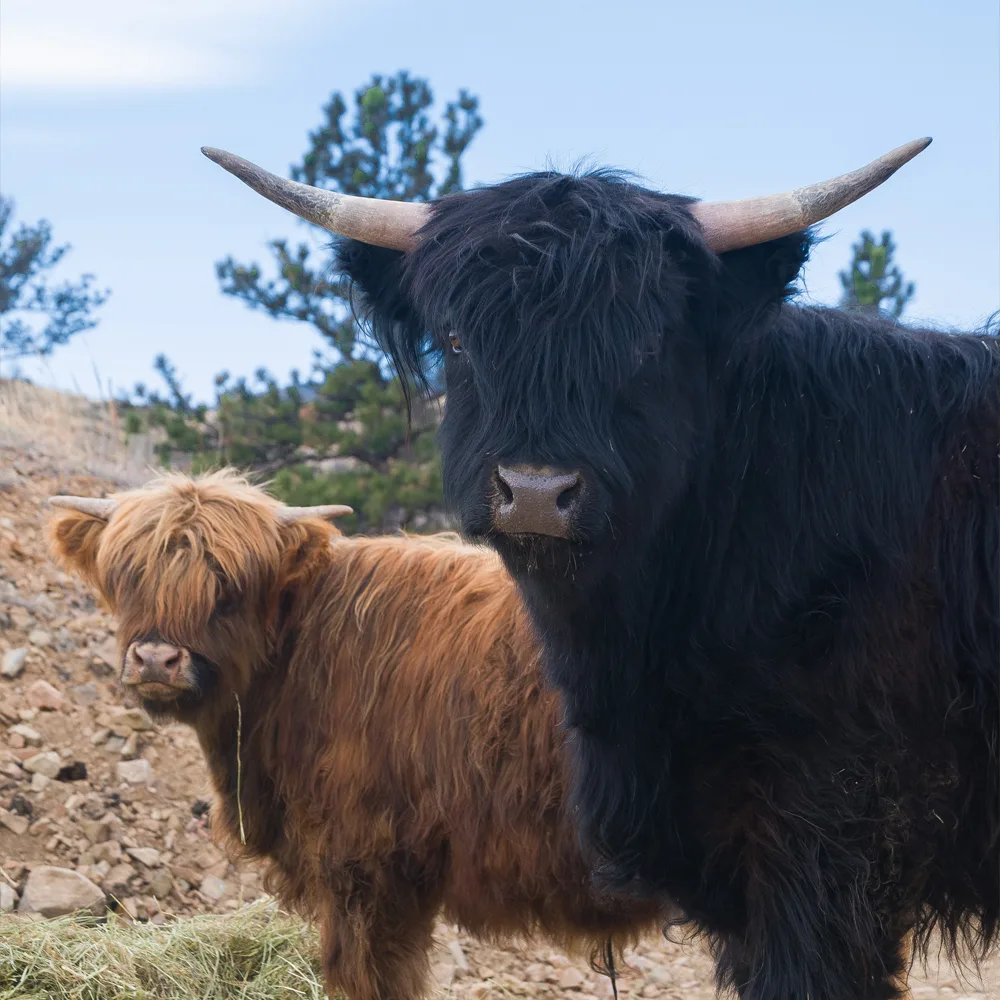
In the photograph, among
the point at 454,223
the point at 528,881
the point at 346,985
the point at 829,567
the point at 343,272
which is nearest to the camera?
the point at 829,567

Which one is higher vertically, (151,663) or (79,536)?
(79,536)

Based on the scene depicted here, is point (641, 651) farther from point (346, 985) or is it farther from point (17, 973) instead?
point (17, 973)

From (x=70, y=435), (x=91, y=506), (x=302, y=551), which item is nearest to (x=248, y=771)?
(x=302, y=551)

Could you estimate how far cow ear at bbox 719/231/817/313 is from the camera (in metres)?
2.77

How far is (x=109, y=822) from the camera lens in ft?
18.7

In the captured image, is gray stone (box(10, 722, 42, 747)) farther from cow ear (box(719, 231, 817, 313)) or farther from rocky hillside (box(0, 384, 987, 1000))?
cow ear (box(719, 231, 817, 313))

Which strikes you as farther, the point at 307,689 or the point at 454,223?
the point at 307,689

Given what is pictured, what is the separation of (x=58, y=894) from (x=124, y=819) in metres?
0.80

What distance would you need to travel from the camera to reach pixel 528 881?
3988 millimetres

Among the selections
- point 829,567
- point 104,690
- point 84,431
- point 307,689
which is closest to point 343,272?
point 829,567

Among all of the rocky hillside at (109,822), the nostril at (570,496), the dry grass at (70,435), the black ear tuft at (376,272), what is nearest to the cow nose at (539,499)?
the nostril at (570,496)

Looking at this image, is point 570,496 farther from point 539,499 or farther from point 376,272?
point 376,272

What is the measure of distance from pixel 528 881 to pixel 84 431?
930cm

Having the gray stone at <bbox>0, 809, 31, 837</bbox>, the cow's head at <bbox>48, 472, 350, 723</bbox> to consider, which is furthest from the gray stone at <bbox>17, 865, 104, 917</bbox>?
the cow's head at <bbox>48, 472, 350, 723</bbox>
